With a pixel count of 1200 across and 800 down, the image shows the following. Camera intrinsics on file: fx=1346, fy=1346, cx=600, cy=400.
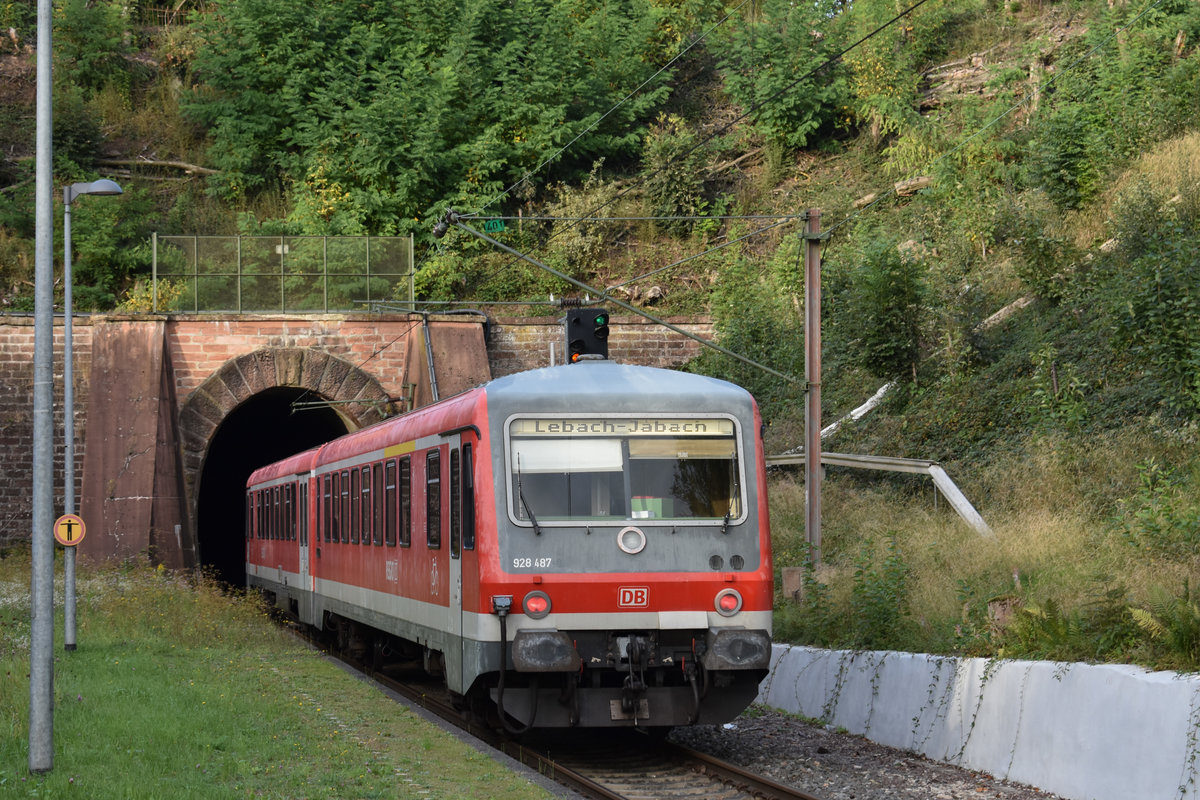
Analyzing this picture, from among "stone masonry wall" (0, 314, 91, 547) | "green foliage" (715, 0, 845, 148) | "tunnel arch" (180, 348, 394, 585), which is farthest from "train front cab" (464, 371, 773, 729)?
"green foliage" (715, 0, 845, 148)

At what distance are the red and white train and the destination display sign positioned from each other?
0.04 ft

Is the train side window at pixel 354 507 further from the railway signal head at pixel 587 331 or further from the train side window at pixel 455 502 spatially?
the train side window at pixel 455 502

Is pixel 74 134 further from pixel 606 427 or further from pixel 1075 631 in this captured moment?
pixel 1075 631

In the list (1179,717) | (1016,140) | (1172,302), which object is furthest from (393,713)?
(1016,140)

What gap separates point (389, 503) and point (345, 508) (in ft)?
10.4

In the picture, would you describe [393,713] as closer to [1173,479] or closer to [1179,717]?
[1179,717]

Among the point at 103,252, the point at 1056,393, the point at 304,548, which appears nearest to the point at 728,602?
the point at 1056,393

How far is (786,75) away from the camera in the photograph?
40844mm

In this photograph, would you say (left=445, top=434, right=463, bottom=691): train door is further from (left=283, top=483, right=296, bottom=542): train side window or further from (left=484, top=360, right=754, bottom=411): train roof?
(left=283, top=483, right=296, bottom=542): train side window

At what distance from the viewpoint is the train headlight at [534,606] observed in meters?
10.1

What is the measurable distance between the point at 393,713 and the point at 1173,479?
864cm

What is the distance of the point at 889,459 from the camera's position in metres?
18.8

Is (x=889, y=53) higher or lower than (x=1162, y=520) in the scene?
higher

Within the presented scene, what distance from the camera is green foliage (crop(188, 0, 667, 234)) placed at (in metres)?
38.8
